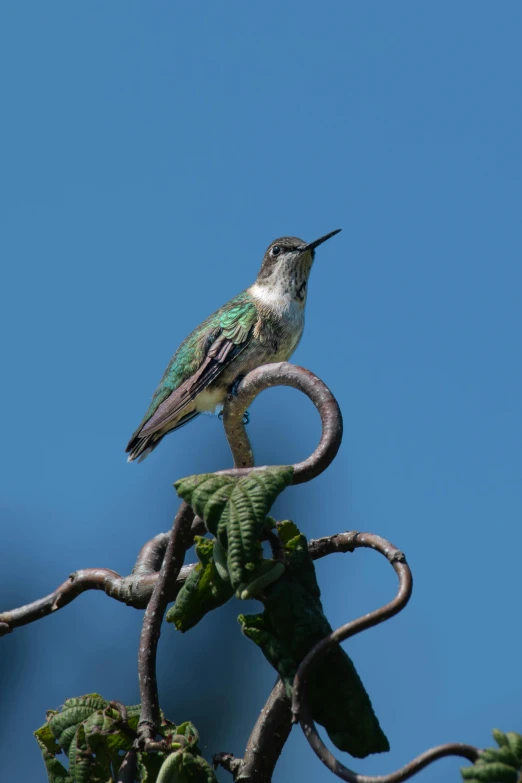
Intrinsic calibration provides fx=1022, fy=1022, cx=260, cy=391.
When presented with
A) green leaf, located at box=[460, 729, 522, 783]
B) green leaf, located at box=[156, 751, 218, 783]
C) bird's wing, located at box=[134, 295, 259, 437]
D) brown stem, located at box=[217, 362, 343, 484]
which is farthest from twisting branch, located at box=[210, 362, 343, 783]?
bird's wing, located at box=[134, 295, 259, 437]

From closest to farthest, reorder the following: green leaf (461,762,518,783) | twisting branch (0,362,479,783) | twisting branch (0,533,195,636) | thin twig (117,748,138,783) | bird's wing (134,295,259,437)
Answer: green leaf (461,762,518,783) < twisting branch (0,362,479,783) < thin twig (117,748,138,783) < twisting branch (0,533,195,636) < bird's wing (134,295,259,437)

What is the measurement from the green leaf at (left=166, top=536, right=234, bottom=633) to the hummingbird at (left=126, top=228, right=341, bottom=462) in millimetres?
3313

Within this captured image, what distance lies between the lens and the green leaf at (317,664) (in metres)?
2.12

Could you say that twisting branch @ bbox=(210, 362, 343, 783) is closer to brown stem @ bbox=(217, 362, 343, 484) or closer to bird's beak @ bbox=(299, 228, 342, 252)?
brown stem @ bbox=(217, 362, 343, 484)

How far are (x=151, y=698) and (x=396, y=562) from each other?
26.5 inches

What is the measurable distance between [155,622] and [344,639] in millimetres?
603

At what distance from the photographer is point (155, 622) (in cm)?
252

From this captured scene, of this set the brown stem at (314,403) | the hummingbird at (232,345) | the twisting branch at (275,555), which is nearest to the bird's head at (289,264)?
the hummingbird at (232,345)

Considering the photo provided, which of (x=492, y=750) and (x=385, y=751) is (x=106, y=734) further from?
(x=492, y=750)

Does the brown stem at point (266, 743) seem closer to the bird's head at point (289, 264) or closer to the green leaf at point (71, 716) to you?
the green leaf at point (71, 716)

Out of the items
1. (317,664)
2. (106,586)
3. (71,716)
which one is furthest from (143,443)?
(317,664)

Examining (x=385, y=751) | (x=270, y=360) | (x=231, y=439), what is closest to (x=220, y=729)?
(x=270, y=360)

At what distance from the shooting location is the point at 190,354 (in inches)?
251

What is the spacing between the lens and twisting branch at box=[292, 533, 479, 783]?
73.6 inches
